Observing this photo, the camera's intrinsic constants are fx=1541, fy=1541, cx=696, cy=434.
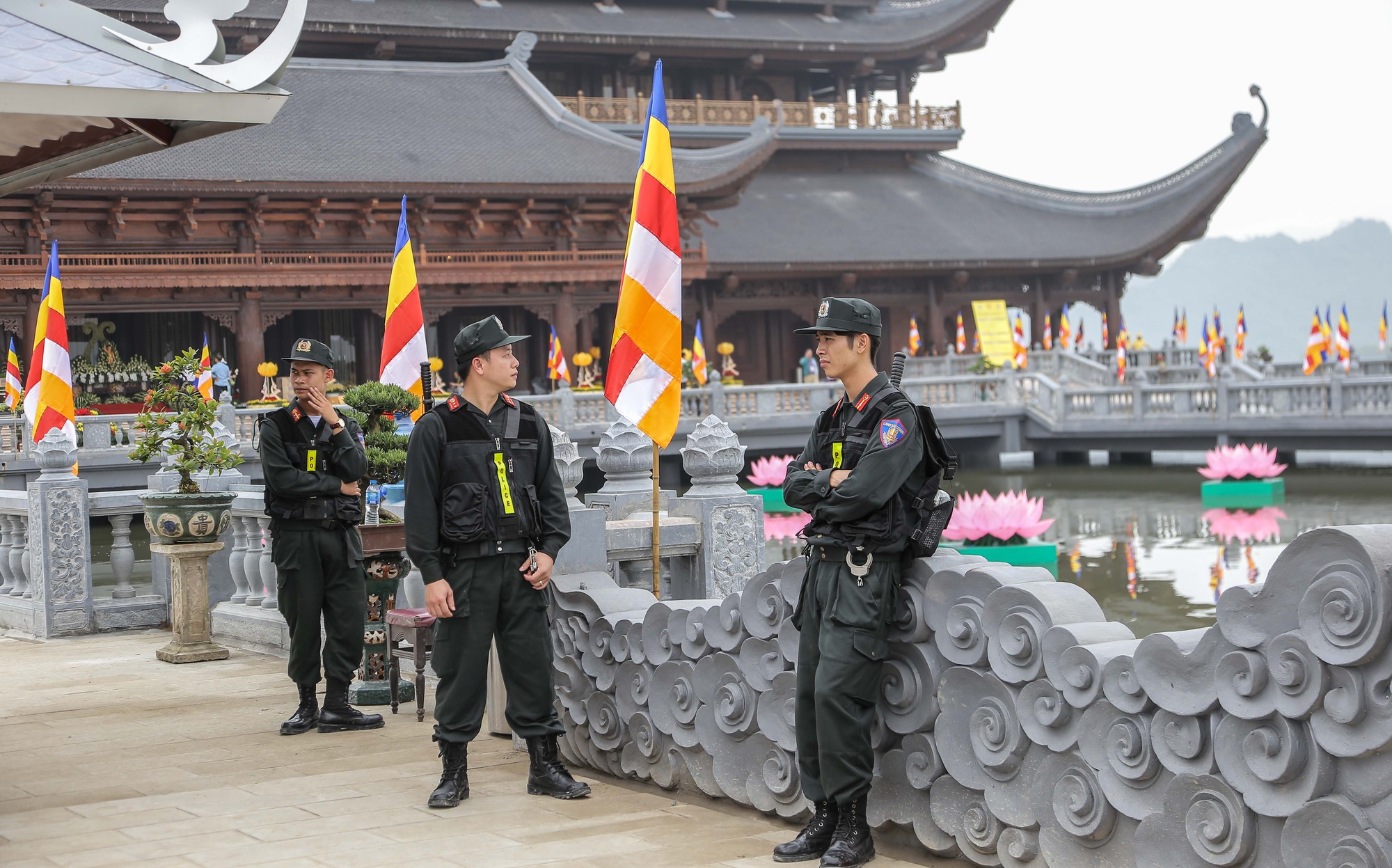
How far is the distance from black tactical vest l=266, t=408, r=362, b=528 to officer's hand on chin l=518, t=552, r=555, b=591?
1803mm

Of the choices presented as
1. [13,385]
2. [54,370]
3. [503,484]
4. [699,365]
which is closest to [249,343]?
[13,385]

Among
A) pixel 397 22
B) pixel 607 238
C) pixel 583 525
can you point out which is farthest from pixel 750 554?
pixel 397 22

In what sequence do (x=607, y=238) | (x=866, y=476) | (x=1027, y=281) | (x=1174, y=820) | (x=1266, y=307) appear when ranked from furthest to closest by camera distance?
(x=1266, y=307)
(x=1027, y=281)
(x=607, y=238)
(x=866, y=476)
(x=1174, y=820)

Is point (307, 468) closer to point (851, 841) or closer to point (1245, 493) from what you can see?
point (851, 841)

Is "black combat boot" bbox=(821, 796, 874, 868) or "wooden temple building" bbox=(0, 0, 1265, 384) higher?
"wooden temple building" bbox=(0, 0, 1265, 384)

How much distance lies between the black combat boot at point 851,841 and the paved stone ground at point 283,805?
0.09 m

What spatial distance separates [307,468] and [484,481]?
1856 mm

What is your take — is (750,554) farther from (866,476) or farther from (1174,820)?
(1174,820)

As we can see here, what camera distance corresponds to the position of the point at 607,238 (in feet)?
106

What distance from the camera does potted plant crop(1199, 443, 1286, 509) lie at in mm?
21578

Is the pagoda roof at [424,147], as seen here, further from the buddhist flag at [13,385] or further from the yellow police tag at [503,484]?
the yellow police tag at [503,484]

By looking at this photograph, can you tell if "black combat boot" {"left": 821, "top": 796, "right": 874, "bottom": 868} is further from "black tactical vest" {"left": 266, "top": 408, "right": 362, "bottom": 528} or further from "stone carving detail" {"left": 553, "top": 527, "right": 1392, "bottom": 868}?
"black tactical vest" {"left": 266, "top": 408, "right": 362, "bottom": 528}

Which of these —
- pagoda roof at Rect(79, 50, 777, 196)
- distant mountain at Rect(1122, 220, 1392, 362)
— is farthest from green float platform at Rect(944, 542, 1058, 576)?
distant mountain at Rect(1122, 220, 1392, 362)

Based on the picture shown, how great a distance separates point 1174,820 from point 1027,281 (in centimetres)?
3533
